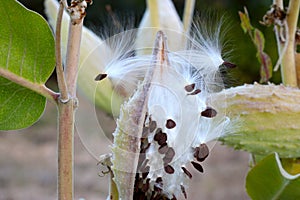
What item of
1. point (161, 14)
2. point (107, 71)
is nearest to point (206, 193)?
point (161, 14)

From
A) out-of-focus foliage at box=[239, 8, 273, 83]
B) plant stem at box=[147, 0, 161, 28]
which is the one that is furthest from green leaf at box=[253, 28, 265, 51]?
plant stem at box=[147, 0, 161, 28]

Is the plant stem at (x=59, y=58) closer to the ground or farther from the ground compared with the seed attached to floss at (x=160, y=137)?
farther from the ground

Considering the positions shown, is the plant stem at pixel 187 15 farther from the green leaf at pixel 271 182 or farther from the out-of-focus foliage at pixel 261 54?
the green leaf at pixel 271 182

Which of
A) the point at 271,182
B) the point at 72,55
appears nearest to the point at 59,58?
the point at 72,55

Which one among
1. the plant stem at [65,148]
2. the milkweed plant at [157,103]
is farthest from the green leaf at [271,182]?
the plant stem at [65,148]

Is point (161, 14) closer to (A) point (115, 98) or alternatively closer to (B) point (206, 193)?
(A) point (115, 98)

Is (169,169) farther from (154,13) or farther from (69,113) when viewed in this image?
(154,13)

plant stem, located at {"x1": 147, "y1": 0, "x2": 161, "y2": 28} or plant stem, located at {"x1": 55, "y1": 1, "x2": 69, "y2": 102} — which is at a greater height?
plant stem, located at {"x1": 147, "y1": 0, "x2": 161, "y2": 28}

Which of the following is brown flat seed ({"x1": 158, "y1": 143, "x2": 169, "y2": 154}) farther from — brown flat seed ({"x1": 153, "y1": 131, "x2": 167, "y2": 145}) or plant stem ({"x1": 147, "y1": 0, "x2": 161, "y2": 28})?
plant stem ({"x1": 147, "y1": 0, "x2": 161, "y2": 28})
